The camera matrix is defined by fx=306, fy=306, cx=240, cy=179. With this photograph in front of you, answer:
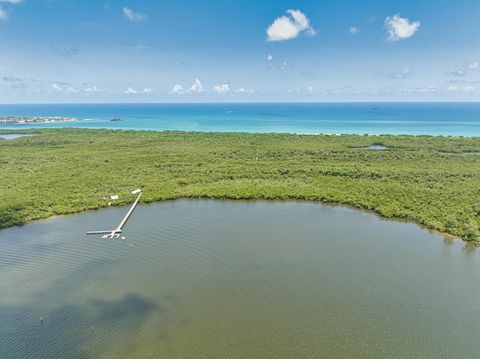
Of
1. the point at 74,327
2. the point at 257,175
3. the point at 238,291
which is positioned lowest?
the point at 74,327

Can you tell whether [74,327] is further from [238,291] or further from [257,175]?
[257,175]

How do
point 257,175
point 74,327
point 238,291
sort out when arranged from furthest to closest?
1. point 257,175
2. point 238,291
3. point 74,327

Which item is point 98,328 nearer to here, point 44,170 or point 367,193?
point 367,193

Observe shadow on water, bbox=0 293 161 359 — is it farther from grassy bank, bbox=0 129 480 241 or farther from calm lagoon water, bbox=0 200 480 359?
grassy bank, bbox=0 129 480 241

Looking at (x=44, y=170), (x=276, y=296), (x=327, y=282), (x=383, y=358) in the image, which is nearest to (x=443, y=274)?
(x=327, y=282)

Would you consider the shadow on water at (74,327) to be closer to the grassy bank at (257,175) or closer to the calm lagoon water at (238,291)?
the calm lagoon water at (238,291)

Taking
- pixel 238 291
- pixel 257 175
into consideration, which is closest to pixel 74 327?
pixel 238 291
